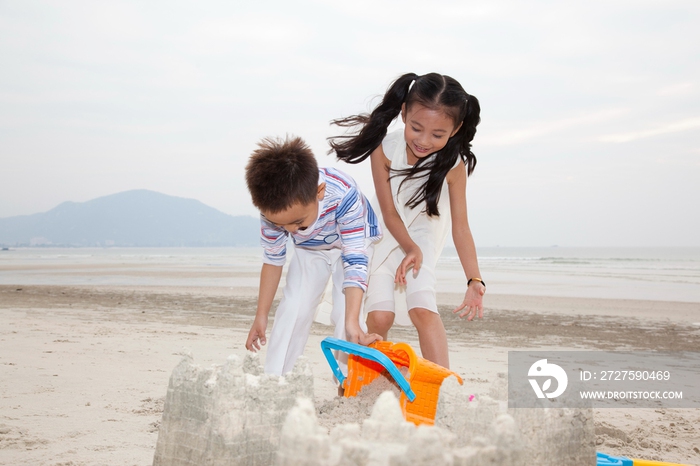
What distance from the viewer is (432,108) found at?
3111 mm

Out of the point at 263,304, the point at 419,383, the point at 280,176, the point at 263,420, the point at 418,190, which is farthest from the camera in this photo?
the point at 418,190

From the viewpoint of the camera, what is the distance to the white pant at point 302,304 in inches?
123

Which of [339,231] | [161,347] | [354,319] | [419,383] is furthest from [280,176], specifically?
[161,347]

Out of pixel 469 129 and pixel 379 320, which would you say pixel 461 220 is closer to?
pixel 469 129

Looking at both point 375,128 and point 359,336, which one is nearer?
point 359,336

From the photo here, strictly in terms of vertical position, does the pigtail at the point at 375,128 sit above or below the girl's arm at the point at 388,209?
above

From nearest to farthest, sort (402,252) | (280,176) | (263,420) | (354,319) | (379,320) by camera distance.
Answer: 1. (263,420)
2. (280,176)
3. (354,319)
4. (379,320)
5. (402,252)

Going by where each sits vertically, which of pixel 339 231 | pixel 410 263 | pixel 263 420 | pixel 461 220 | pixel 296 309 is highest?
pixel 461 220

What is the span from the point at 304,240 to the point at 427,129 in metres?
0.92

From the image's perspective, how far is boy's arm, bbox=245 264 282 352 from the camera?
3.04m

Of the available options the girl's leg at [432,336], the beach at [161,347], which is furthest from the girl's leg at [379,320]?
the beach at [161,347]

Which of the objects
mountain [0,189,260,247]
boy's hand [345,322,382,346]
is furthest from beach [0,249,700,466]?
mountain [0,189,260,247]

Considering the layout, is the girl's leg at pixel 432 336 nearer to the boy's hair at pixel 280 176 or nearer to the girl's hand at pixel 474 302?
the girl's hand at pixel 474 302

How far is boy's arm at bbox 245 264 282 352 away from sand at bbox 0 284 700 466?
0.51m
